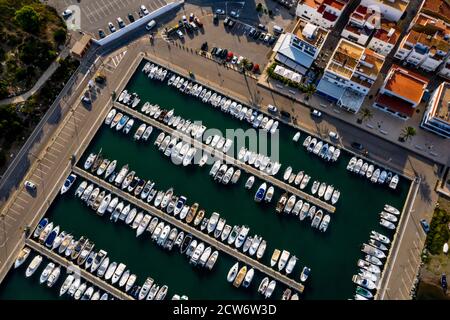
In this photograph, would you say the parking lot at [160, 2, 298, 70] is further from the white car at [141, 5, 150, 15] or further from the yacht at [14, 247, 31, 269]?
the yacht at [14, 247, 31, 269]

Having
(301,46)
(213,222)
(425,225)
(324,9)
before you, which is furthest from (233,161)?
(324,9)

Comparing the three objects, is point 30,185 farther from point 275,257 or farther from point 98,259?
point 275,257

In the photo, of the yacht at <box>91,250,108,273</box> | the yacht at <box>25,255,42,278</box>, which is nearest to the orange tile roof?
the yacht at <box>91,250,108,273</box>

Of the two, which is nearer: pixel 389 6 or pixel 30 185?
pixel 30 185

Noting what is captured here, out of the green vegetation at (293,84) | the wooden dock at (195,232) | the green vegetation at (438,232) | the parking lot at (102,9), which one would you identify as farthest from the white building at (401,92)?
the parking lot at (102,9)

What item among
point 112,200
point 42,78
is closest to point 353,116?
point 112,200

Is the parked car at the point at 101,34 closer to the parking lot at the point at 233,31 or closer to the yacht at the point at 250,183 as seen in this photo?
the parking lot at the point at 233,31
